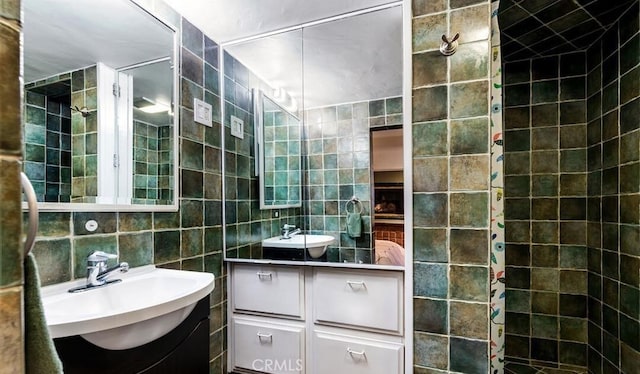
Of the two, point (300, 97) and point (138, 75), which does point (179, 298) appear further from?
point (300, 97)

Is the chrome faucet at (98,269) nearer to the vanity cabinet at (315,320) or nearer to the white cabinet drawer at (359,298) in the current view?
the vanity cabinet at (315,320)

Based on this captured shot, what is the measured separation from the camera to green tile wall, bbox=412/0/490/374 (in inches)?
55.7

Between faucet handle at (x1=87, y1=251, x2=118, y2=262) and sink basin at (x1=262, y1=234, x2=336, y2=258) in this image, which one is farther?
sink basin at (x1=262, y1=234, x2=336, y2=258)

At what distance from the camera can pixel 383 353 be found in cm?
161

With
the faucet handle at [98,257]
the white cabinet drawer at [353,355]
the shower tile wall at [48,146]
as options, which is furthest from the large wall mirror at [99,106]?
the white cabinet drawer at [353,355]

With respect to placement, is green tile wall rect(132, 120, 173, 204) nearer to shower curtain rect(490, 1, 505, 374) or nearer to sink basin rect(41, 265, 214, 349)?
sink basin rect(41, 265, 214, 349)

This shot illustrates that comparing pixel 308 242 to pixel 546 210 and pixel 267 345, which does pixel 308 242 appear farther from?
pixel 546 210

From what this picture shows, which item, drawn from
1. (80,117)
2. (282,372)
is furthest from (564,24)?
(282,372)

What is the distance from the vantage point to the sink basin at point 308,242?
1.85 metres

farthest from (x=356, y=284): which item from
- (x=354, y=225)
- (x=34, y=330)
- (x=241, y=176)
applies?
(x=34, y=330)

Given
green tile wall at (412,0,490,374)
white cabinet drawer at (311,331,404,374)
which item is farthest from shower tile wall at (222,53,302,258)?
green tile wall at (412,0,490,374)

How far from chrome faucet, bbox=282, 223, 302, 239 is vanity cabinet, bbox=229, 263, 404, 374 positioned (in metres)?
0.20

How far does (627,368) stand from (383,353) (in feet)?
4.50

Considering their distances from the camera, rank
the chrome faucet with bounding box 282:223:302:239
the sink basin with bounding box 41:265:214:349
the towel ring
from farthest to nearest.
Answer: the chrome faucet with bounding box 282:223:302:239, the towel ring, the sink basin with bounding box 41:265:214:349
